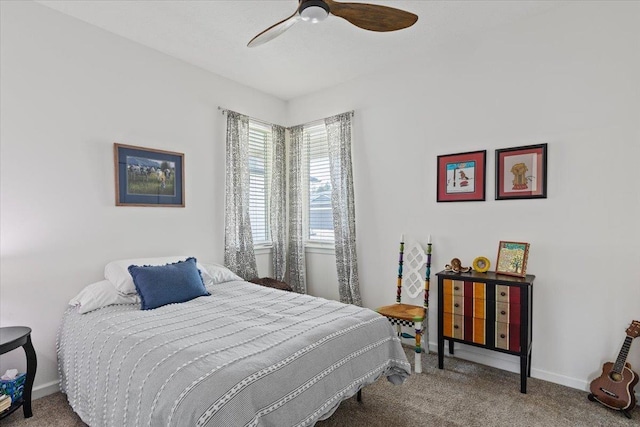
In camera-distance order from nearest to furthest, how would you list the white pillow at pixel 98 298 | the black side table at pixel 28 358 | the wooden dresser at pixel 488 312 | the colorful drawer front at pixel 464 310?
the black side table at pixel 28 358 → the white pillow at pixel 98 298 → the wooden dresser at pixel 488 312 → the colorful drawer front at pixel 464 310

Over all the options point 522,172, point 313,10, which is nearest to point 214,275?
point 313,10

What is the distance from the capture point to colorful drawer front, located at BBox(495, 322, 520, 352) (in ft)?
8.66

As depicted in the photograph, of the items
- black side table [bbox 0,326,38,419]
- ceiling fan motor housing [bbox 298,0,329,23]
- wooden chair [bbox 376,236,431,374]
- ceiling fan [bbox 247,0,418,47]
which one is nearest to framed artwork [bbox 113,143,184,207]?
black side table [bbox 0,326,38,419]

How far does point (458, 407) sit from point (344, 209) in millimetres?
2232

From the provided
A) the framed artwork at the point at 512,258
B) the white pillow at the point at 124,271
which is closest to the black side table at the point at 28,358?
the white pillow at the point at 124,271

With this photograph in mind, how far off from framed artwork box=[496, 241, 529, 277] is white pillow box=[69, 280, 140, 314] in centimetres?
295

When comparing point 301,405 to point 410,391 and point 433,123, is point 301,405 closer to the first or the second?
point 410,391

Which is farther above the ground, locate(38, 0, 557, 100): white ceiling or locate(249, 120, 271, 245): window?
locate(38, 0, 557, 100): white ceiling

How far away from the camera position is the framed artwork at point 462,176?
3121 millimetres

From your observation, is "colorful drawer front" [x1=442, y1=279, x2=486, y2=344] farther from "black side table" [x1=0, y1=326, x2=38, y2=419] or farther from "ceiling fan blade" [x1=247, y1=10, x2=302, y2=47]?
"black side table" [x1=0, y1=326, x2=38, y2=419]

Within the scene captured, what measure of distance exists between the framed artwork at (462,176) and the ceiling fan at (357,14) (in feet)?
4.94

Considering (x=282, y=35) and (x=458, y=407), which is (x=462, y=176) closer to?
(x=458, y=407)

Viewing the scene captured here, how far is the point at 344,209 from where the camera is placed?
4004mm

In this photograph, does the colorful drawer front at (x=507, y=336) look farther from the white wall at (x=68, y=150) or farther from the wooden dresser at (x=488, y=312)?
the white wall at (x=68, y=150)
